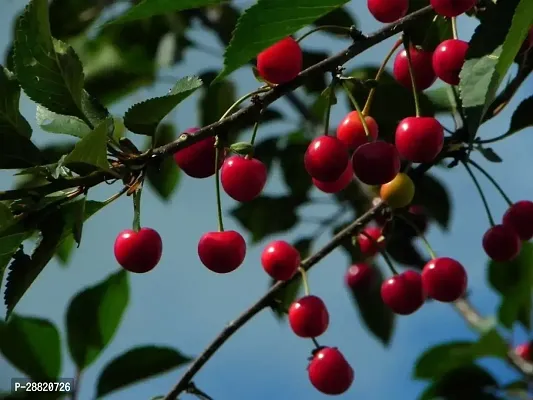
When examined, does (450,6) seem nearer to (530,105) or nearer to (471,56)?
(471,56)

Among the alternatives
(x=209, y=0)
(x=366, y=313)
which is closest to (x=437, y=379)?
(x=366, y=313)

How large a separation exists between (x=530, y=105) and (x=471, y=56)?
27.1 inches

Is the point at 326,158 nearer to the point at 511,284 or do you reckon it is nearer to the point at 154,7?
the point at 154,7

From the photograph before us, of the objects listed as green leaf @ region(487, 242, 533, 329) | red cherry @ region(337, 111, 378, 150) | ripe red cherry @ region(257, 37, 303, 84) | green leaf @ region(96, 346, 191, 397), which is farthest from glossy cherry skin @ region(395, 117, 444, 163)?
green leaf @ region(487, 242, 533, 329)

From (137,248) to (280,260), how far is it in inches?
17.2

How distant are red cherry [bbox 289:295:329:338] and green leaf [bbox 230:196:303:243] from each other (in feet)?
4.88

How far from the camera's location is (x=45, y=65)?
1.33 m

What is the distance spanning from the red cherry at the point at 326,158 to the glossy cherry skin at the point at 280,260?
44 centimetres

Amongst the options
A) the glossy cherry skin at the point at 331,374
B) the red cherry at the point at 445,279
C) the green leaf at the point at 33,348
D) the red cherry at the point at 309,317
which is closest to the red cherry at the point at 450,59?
the red cherry at the point at 445,279

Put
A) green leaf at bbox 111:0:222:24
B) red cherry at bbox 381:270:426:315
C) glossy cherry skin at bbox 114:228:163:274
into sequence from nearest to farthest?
green leaf at bbox 111:0:222:24 < glossy cherry skin at bbox 114:228:163:274 < red cherry at bbox 381:270:426:315

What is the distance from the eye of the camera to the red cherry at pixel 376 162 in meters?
1.43

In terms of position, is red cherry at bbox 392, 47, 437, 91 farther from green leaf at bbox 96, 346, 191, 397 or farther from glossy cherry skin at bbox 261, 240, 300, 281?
green leaf at bbox 96, 346, 191, 397

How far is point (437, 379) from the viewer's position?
357 cm

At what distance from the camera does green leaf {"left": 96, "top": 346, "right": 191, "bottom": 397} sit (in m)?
2.56
